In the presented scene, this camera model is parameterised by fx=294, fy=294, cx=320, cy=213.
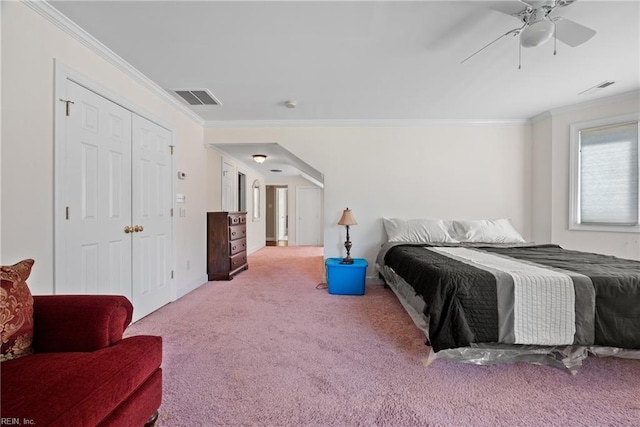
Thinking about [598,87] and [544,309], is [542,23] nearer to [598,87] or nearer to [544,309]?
[544,309]

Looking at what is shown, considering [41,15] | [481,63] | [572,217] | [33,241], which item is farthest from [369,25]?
[572,217]

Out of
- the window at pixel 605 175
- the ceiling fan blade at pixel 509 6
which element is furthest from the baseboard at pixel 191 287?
the window at pixel 605 175

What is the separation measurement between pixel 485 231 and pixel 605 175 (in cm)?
143

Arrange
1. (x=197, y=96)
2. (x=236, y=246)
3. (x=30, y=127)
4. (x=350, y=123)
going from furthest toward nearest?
(x=236, y=246), (x=350, y=123), (x=197, y=96), (x=30, y=127)

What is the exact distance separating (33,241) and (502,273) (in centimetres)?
296

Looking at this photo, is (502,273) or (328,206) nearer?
(502,273)

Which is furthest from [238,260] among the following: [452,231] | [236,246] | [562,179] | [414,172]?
[562,179]

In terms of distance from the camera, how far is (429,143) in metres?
4.24

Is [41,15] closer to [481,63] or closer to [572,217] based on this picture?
[481,63]

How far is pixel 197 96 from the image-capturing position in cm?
329

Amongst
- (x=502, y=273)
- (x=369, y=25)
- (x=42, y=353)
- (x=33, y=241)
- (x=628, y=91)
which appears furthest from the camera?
(x=628, y=91)

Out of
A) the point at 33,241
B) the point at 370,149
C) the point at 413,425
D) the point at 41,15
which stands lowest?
the point at 413,425

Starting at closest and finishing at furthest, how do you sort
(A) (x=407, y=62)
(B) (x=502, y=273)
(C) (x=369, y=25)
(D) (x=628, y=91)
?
(B) (x=502, y=273), (C) (x=369, y=25), (A) (x=407, y=62), (D) (x=628, y=91)

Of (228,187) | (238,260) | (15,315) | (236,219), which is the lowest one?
(238,260)
